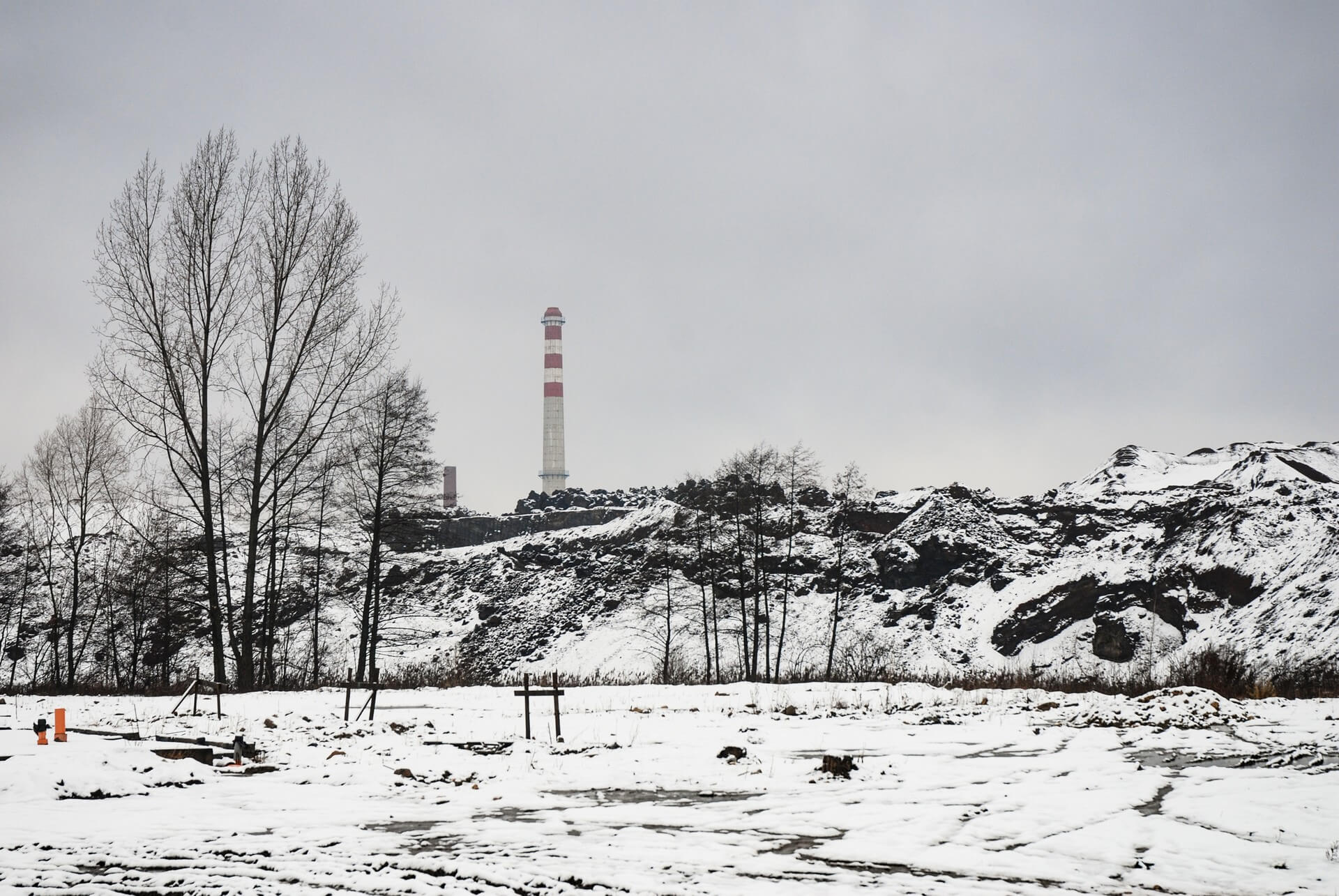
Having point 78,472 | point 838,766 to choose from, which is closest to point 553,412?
point 78,472

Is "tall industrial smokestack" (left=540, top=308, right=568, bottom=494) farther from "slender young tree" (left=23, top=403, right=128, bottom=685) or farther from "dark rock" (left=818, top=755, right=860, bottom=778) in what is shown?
"dark rock" (left=818, top=755, right=860, bottom=778)

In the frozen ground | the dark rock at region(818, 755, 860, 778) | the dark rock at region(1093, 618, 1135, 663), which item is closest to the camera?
the frozen ground

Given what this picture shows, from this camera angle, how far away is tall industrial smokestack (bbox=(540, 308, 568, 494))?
98.4 meters

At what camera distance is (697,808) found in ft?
27.9

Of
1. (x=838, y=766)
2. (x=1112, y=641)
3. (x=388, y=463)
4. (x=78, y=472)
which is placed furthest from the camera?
(x=1112, y=641)

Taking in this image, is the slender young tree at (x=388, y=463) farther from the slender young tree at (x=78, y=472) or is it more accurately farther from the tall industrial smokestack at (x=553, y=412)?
the tall industrial smokestack at (x=553, y=412)

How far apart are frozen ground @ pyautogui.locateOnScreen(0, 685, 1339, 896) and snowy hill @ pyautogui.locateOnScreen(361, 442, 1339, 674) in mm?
18796

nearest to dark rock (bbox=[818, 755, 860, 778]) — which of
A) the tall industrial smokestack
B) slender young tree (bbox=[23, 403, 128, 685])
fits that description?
slender young tree (bbox=[23, 403, 128, 685])

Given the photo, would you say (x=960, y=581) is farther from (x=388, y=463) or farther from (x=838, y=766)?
(x=838, y=766)

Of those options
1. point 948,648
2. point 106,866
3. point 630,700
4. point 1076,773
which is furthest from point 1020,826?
point 948,648

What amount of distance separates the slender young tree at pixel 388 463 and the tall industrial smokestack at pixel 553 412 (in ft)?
235

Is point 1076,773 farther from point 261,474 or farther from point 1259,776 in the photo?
point 261,474

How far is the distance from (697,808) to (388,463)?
1968 cm

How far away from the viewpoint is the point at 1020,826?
23.9 ft
